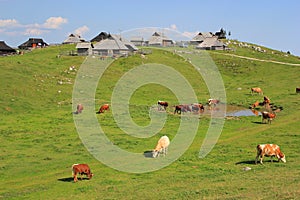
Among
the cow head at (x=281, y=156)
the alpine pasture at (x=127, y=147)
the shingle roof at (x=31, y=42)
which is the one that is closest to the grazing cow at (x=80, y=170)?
the alpine pasture at (x=127, y=147)

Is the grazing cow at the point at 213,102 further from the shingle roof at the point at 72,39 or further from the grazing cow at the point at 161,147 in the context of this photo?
the shingle roof at the point at 72,39

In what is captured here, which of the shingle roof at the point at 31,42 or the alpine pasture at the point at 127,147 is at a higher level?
the shingle roof at the point at 31,42

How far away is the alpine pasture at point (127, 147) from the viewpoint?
2102 cm

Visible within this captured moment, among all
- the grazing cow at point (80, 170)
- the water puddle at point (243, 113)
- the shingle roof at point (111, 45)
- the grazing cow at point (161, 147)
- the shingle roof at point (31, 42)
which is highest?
the shingle roof at point (31, 42)

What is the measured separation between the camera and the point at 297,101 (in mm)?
50094

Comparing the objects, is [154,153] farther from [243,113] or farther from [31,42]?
[31,42]

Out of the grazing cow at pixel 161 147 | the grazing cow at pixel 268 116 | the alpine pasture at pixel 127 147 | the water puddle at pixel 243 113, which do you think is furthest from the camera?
the water puddle at pixel 243 113

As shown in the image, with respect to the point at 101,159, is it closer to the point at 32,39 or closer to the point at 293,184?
the point at 293,184

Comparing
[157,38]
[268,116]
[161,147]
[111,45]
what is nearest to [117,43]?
[111,45]

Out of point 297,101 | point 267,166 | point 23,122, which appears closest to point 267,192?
point 267,166

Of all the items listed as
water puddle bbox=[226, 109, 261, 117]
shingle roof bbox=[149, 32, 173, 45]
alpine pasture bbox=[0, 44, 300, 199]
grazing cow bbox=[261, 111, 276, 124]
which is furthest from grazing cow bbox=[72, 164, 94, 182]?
shingle roof bbox=[149, 32, 173, 45]

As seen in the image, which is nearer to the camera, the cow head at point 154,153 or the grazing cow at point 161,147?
the cow head at point 154,153

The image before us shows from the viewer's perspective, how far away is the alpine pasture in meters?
21.0

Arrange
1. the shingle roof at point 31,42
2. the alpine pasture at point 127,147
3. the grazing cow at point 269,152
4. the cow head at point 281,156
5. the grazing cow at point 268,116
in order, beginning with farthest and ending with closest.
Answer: the shingle roof at point 31,42, the grazing cow at point 268,116, the cow head at point 281,156, the grazing cow at point 269,152, the alpine pasture at point 127,147
